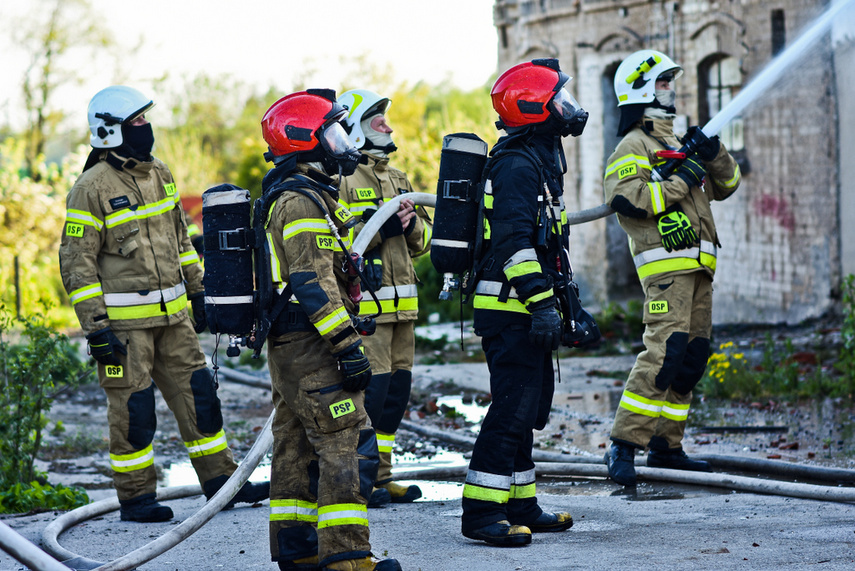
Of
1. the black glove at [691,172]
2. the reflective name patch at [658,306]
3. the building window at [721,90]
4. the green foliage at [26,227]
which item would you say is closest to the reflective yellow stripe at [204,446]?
the reflective name patch at [658,306]

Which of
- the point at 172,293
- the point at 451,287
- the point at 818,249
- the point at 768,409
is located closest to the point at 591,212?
the point at 451,287

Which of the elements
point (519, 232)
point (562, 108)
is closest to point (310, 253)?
point (519, 232)

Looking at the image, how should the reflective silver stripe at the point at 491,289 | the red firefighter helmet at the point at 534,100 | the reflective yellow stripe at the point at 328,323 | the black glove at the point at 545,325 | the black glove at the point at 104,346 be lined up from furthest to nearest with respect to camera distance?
the black glove at the point at 104,346 < the red firefighter helmet at the point at 534,100 < the reflective silver stripe at the point at 491,289 < the black glove at the point at 545,325 < the reflective yellow stripe at the point at 328,323

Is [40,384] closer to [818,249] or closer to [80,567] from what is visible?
[80,567]

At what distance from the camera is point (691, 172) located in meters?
5.96

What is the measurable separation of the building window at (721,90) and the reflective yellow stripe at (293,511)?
9861 mm

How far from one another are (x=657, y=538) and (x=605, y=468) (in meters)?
1.50

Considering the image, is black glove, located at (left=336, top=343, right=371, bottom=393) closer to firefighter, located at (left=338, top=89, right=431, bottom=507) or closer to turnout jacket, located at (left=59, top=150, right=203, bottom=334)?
firefighter, located at (left=338, top=89, right=431, bottom=507)

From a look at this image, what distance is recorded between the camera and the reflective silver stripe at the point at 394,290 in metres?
5.91

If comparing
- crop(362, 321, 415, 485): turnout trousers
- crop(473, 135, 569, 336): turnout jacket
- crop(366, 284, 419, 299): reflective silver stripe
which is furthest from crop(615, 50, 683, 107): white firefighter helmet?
crop(362, 321, 415, 485): turnout trousers

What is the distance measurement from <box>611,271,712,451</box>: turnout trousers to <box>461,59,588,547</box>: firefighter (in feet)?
3.99

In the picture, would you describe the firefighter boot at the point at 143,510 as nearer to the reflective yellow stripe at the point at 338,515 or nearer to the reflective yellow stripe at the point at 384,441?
the reflective yellow stripe at the point at 384,441

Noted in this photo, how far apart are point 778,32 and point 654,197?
7.29m

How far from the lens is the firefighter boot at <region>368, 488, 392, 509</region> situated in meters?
5.62
